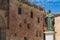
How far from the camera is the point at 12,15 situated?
1959 centimetres

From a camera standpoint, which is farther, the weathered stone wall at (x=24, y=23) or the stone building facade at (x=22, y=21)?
the weathered stone wall at (x=24, y=23)

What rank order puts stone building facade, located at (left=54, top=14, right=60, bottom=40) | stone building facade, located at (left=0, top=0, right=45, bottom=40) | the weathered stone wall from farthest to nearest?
stone building facade, located at (left=54, top=14, right=60, bottom=40) < the weathered stone wall < stone building facade, located at (left=0, top=0, right=45, bottom=40)

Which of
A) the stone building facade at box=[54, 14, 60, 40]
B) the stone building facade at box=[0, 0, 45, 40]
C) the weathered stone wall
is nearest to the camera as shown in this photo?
the stone building facade at box=[0, 0, 45, 40]

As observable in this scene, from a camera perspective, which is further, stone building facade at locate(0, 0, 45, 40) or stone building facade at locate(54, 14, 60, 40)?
stone building facade at locate(54, 14, 60, 40)

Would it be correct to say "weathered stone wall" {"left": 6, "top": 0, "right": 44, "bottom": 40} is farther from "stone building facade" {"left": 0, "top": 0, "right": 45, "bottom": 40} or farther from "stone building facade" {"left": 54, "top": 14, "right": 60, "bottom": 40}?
"stone building facade" {"left": 54, "top": 14, "right": 60, "bottom": 40}

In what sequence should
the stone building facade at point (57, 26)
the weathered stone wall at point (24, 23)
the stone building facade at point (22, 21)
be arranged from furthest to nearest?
the stone building facade at point (57, 26) < the weathered stone wall at point (24, 23) < the stone building facade at point (22, 21)

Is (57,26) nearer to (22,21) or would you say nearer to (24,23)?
(24,23)

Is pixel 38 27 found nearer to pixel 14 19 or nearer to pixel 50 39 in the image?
pixel 14 19

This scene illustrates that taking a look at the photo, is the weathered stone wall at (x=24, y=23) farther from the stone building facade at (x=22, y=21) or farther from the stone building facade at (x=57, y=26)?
the stone building facade at (x=57, y=26)

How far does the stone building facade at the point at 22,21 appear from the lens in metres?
19.2

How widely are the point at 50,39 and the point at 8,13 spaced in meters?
10.0

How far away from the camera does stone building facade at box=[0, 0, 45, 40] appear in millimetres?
19250

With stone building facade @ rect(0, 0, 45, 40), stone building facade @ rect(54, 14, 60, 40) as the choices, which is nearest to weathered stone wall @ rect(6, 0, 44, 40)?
stone building facade @ rect(0, 0, 45, 40)

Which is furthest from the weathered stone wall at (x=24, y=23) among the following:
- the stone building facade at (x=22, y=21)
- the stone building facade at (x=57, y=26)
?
the stone building facade at (x=57, y=26)
